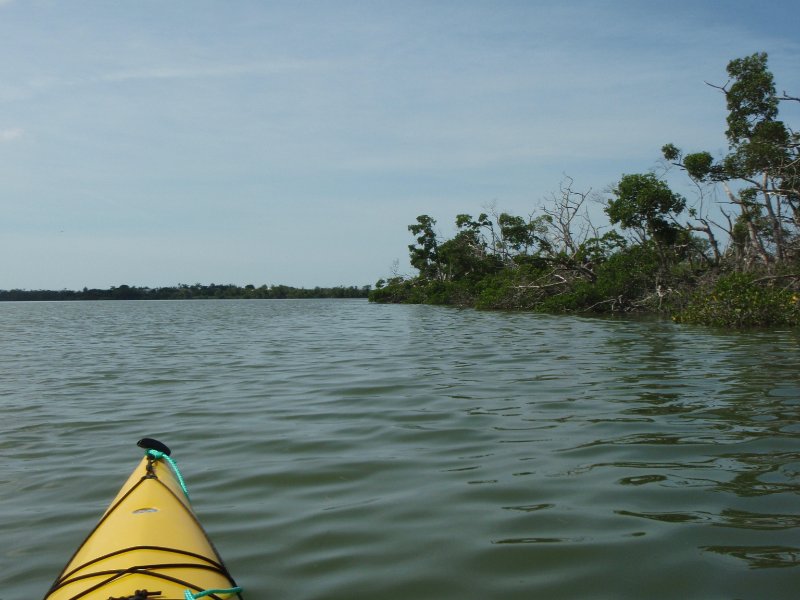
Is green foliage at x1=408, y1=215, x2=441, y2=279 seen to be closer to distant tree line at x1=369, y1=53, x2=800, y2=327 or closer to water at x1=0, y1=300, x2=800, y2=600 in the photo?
distant tree line at x1=369, y1=53, x2=800, y2=327

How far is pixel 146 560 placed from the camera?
289cm

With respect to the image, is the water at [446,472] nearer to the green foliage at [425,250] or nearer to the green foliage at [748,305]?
the green foliage at [748,305]

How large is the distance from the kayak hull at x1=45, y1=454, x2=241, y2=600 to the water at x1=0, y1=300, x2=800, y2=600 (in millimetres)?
426

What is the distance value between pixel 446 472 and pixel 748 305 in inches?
593

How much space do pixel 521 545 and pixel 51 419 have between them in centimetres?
598

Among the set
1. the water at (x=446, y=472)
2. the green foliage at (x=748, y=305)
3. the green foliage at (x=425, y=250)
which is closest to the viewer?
the water at (x=446, y=472)

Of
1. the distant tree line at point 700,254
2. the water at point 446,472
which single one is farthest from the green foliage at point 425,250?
the water at point 446,472

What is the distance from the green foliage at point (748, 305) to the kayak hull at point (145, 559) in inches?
676

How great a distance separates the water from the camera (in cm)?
346

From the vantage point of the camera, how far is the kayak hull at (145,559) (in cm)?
272

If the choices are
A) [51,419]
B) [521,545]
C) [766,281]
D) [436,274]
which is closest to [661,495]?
[521,545]

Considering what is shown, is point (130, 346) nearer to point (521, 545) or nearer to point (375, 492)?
point (375, 492)

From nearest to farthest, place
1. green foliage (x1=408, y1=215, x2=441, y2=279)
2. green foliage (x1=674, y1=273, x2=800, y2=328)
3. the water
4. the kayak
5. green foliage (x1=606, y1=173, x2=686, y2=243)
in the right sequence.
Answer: the kayak, the water, green foliage (x1=674, y1=273, x2=800, y2=328), green foliage (x1=606, y1=173, x2=686, y2=243), green foliage (x1=408, y1=215, x2=441, y2=279)

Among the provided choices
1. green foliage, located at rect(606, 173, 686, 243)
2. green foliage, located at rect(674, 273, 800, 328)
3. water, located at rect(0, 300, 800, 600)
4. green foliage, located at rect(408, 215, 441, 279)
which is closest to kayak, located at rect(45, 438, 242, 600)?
water, located at rect(0, 300, 800, 600)
